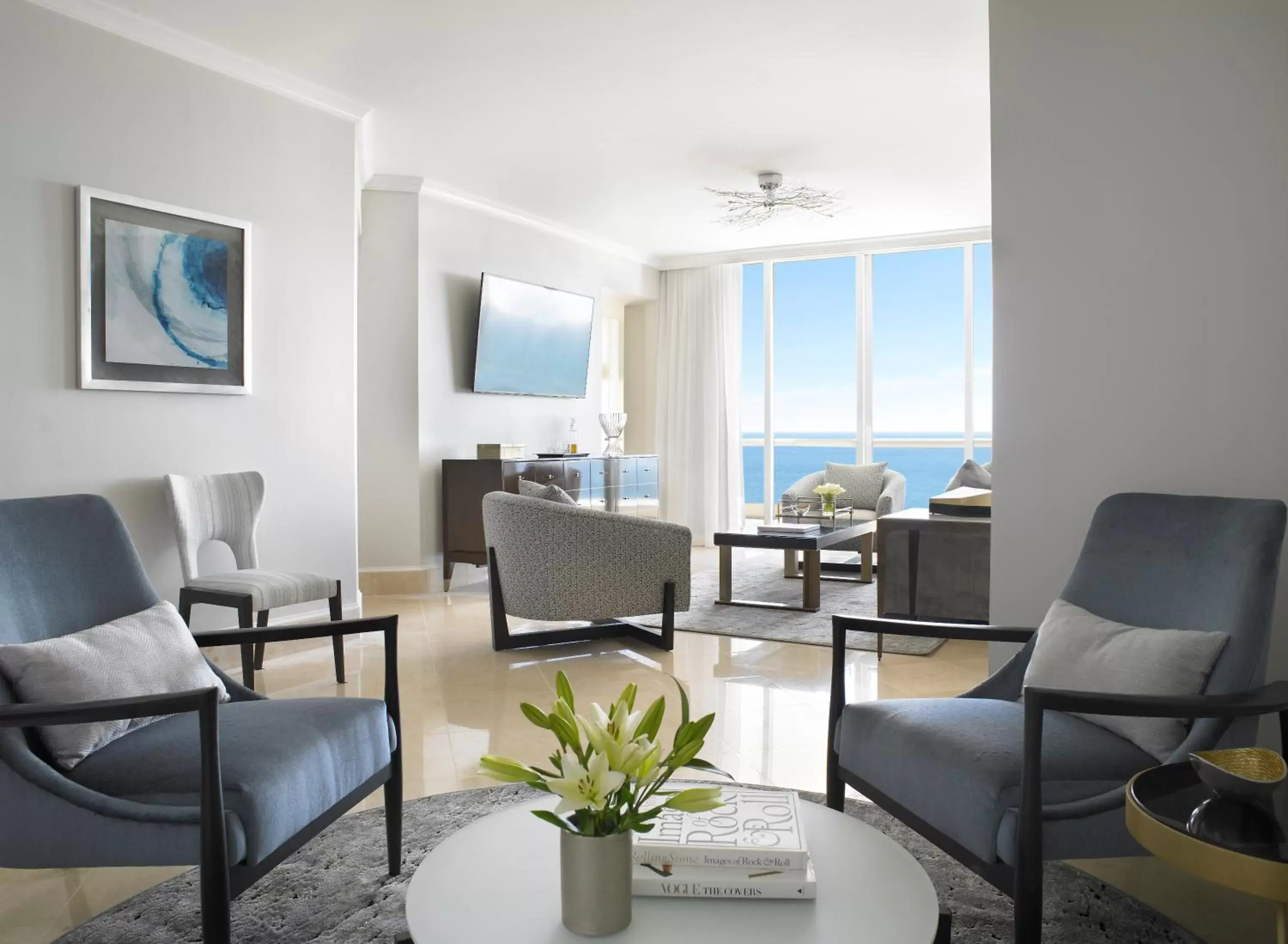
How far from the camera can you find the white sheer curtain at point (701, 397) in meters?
8.54

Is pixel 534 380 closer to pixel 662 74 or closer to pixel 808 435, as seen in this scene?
pixel 662 74

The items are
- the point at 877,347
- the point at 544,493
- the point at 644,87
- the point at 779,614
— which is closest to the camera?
the point at 544,493

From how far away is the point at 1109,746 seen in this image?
5.83ft

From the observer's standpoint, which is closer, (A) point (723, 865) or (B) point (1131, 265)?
(A) point (723, 865)

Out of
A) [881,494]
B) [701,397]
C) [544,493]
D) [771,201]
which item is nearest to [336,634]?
[544,493]

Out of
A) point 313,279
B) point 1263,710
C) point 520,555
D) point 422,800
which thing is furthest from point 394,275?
point 1263,710

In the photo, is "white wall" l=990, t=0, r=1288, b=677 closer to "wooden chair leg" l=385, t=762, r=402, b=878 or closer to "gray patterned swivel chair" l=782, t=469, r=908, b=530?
"wooden chair leg" l=385, t=762, r=402, b=878

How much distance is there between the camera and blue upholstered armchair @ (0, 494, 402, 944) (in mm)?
1492

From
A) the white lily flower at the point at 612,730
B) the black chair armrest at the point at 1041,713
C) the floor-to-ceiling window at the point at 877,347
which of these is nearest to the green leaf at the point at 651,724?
the white lily flower at the point at 612,730

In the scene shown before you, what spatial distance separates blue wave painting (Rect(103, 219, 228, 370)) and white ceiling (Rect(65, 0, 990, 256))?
2.90ft

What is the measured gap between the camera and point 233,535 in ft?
13.4

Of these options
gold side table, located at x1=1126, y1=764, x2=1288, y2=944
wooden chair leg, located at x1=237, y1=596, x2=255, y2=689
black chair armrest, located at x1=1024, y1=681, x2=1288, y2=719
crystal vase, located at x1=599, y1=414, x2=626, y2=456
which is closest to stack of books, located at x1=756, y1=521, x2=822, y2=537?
crystal vase, located at x1=599, y1=414, x2=626, y2=456

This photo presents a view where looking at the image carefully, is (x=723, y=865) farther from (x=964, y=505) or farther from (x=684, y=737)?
(x=964, y=505)

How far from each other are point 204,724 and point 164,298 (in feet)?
10.0
